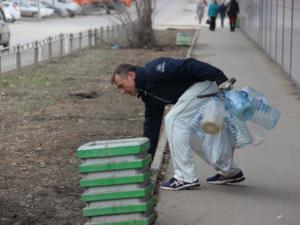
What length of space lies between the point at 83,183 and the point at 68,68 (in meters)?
13.4

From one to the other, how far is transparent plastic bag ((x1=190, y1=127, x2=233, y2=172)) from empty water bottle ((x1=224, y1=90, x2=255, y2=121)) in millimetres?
232

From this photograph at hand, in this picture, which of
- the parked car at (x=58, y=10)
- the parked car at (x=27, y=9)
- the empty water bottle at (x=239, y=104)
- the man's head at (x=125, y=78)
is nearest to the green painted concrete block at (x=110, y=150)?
the man's head at (x=125, y=78)

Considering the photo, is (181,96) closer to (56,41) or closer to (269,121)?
(269,121)

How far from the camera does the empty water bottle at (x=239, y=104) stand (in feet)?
21.6

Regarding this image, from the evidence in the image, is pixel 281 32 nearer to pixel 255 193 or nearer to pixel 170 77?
pixel 255 193

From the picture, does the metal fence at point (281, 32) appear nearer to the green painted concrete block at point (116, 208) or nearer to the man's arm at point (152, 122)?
the man's arm at point (152, 122)

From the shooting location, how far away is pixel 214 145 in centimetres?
689

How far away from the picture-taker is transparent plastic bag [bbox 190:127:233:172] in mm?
6855

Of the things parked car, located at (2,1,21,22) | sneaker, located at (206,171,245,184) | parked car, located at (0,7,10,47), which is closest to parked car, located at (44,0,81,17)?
parked car, located at (2,1,21,22)

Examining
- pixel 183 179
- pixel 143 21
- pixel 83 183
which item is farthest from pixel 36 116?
pixel 143 21

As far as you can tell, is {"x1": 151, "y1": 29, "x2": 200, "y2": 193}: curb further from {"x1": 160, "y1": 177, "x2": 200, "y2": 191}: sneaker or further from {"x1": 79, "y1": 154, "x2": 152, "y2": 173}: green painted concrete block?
{"x1": 79, "y1": 154, "x2": 152, "y2": 173}: green painted concrete block

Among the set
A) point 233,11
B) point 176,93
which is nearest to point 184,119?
point 176,93

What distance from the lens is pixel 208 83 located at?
6652 millimetres

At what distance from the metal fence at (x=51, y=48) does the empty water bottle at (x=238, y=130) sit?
36.1 ft
